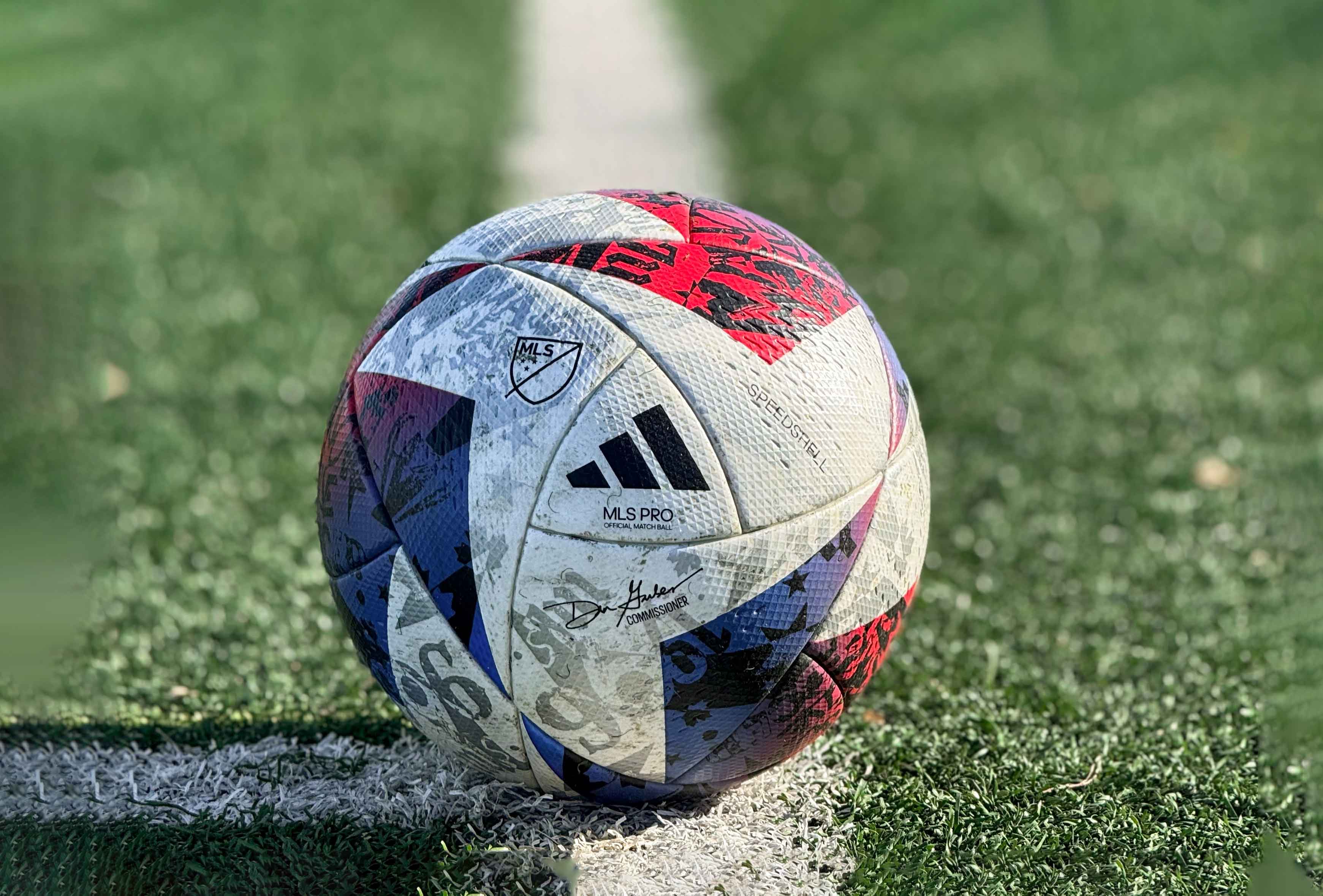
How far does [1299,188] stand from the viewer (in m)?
9.55

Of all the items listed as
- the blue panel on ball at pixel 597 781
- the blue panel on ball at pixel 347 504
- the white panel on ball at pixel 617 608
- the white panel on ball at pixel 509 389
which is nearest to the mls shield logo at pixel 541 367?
the white panel on ball at pixel 509 389

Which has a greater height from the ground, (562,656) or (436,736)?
(562,656)

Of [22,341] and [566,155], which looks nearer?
[22,341]

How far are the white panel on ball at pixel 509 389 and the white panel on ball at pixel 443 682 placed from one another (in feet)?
0.36

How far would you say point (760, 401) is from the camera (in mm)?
3432

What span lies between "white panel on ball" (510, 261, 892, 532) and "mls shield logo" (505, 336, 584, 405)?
15 cm

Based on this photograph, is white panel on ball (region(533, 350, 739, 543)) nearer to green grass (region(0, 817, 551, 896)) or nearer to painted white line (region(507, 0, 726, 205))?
green grass (region(0, 817, 551, 896))

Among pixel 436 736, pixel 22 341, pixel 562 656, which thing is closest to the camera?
pixel 562 656

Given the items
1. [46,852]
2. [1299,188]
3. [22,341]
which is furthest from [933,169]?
[46,852]

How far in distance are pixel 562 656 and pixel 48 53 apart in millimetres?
11152

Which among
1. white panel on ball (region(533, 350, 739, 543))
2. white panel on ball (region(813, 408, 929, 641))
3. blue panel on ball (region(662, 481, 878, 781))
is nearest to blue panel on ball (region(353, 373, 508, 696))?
white panel on ball (region(533, 350, 739, 543))

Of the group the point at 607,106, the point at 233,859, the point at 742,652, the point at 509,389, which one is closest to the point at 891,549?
the point at 742,652

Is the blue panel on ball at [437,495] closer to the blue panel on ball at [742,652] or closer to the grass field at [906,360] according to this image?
the blue panel on ball at [742,652]

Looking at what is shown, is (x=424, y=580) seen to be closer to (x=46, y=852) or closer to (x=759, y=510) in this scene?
(x=759, y=510)
